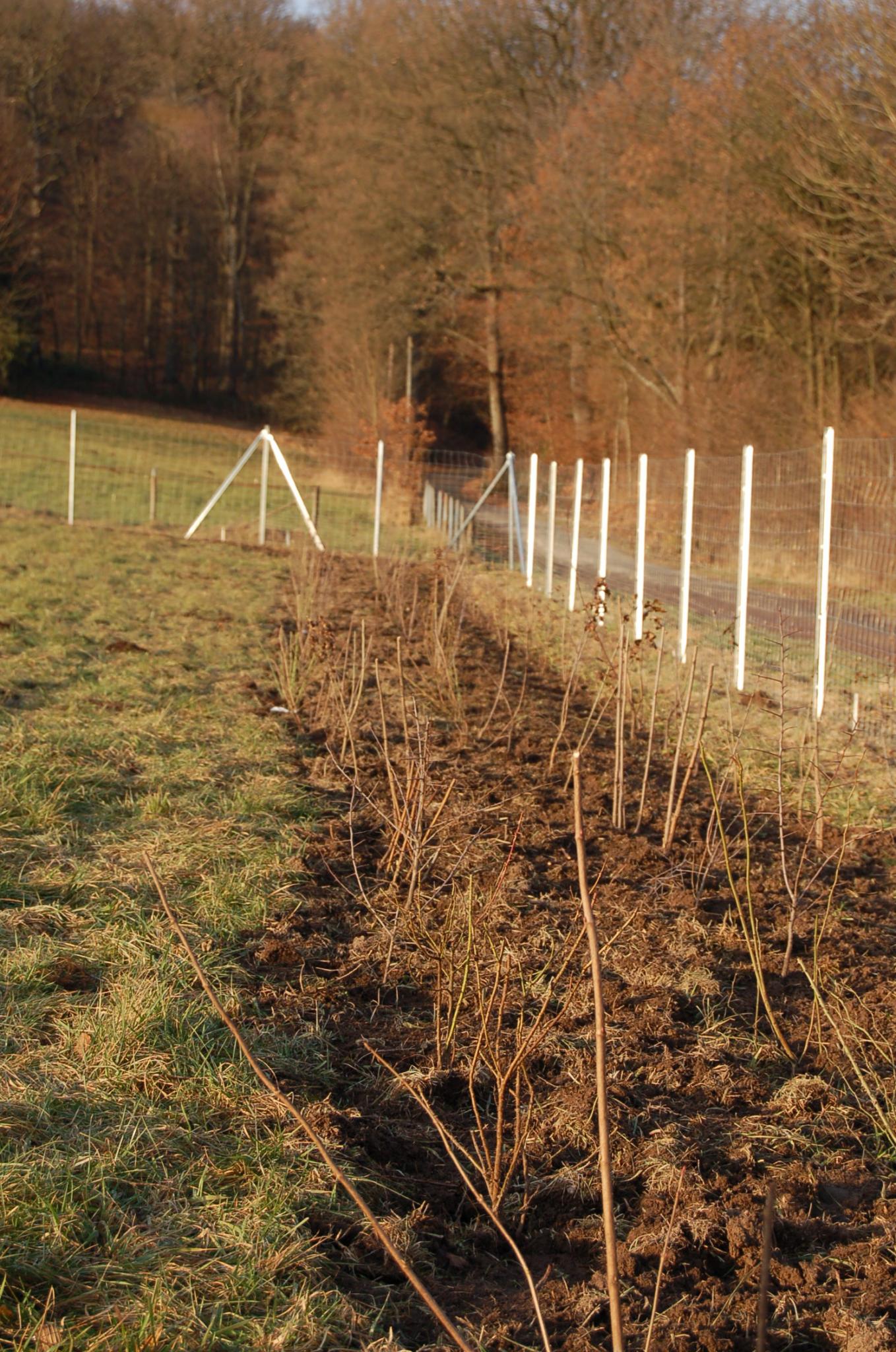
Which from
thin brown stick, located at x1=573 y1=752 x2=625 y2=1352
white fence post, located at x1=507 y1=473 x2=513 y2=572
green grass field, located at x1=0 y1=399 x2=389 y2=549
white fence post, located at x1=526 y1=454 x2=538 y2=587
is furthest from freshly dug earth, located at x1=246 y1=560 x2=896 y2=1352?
green grass field, located at x1=0 y1=399 x2=389 y2=549

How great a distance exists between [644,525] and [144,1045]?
7279 mm

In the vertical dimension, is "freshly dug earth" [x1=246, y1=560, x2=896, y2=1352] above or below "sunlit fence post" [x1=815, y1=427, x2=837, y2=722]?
below

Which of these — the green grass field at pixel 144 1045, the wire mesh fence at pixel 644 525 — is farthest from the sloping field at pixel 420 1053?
the wire mesh fence at pixel 644 525

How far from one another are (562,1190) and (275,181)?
41997 millimetres

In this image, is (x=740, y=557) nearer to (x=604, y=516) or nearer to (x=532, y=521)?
(x=604, y=516)

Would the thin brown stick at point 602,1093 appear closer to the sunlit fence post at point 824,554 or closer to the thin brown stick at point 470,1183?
the thin brown stick at point 470,1183

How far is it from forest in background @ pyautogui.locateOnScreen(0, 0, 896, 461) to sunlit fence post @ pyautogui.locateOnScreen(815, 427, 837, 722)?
7763 millimetres

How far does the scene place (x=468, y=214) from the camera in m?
28.0

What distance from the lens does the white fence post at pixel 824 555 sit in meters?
6.52

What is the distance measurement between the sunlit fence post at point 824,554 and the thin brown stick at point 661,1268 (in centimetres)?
448

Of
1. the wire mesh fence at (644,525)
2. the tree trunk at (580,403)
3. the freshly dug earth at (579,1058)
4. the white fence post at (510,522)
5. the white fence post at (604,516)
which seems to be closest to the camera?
the freshly dug earth at (579,1058)

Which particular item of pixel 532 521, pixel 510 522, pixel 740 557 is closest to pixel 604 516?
pixel 740 557

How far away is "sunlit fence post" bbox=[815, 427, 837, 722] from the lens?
6523 millimetres

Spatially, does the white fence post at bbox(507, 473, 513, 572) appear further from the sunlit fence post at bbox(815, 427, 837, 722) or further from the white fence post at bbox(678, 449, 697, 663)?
the sunlit fence post at bbox(815, 427, 837, 722)
